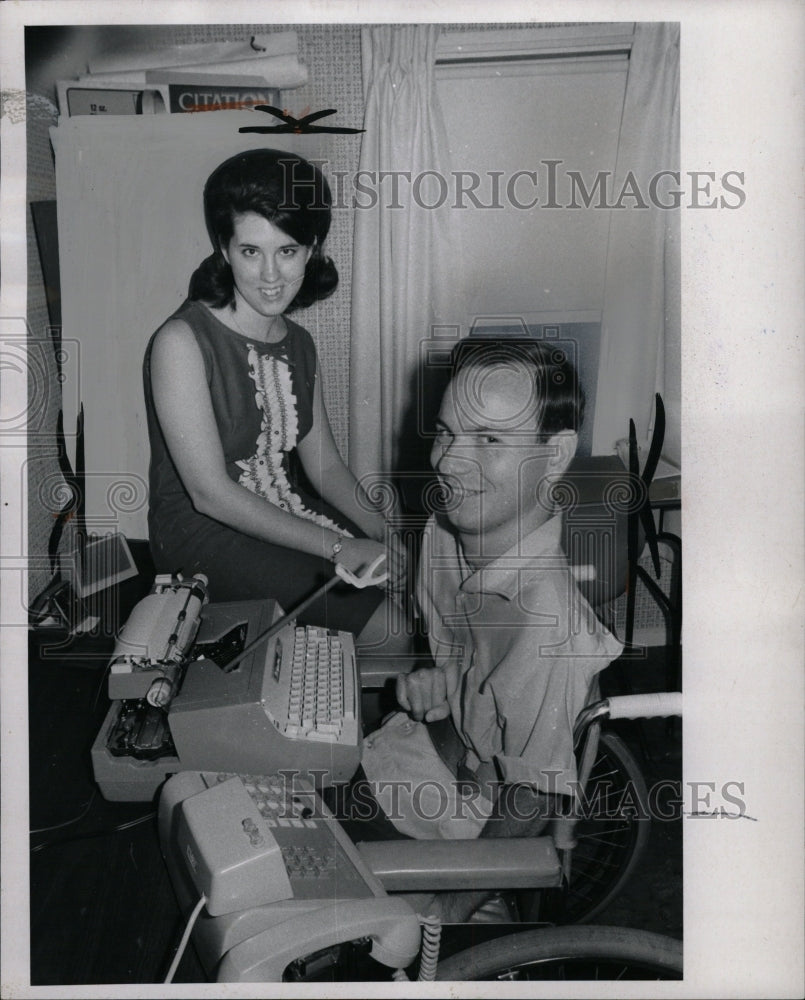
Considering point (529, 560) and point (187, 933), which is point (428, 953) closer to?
point (187, 933)

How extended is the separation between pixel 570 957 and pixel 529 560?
0.50 metres

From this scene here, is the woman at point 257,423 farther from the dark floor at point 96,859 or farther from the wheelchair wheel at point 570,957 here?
the wheelchair wheel at point 570,957

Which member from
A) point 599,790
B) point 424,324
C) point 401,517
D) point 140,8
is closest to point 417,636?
point 401,517

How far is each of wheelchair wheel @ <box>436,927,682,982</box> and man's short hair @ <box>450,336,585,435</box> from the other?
0.64m

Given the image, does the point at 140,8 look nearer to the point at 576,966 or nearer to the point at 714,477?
the point at 714,477

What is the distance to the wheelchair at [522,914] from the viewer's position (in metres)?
0.97

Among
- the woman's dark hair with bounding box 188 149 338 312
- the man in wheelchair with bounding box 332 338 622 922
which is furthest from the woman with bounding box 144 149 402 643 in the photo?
the man in wheelchair with bounding box 332 338 622 922

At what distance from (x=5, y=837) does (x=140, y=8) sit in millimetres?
1130

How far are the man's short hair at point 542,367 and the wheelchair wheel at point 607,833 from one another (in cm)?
44

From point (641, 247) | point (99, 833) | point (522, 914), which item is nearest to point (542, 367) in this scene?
point (641, 247)

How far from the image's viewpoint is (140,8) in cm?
117

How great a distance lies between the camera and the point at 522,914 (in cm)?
116

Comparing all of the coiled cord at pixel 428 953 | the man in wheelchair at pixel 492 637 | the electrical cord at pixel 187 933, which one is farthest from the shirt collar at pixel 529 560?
the electrical cord at pixel 187 933

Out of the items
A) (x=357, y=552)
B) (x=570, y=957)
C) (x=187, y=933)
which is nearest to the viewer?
(x=187, y=933)
